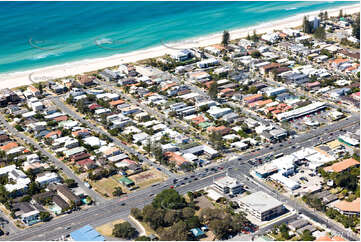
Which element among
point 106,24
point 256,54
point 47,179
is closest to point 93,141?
point 47,179

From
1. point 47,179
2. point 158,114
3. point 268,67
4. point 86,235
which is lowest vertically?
point 86,235

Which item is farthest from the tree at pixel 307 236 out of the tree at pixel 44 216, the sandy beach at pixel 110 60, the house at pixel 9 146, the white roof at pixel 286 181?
the sandy beach at pixel 110 60

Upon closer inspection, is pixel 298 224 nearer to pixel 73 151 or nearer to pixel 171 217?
pixel 171 217

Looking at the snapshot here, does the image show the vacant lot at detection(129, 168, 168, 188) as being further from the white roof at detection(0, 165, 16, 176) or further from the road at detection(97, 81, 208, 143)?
the white roof at detection(0, 165, 16, 176)

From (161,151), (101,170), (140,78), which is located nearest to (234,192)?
(161,151)

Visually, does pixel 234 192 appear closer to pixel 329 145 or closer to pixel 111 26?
pixel 329 145
